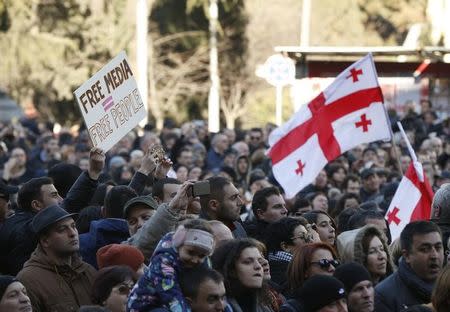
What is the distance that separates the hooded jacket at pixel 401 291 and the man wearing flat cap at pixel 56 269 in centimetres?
174

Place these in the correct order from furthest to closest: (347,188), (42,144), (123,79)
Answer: (42,144), (347,188), (123,79)

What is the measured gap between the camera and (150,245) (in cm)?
927

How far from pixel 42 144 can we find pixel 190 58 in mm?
22691

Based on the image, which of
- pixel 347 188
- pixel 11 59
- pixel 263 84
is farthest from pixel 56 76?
pixel 347 188

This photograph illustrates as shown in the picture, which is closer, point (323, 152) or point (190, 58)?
point (323, 152)

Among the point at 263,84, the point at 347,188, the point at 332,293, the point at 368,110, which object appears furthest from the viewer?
the point at 263,84

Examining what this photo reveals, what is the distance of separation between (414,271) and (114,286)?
80.0 inches

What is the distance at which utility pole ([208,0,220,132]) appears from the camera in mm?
43375

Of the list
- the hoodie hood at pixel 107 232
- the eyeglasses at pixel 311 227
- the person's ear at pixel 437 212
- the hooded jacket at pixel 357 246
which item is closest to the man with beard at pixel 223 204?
the eyeglasses at pixel 311 227

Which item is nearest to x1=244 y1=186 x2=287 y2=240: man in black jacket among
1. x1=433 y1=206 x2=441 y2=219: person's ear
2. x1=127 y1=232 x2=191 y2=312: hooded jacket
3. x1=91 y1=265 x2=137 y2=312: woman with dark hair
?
x1=433 y1=206 x2=441 y2=219: person's ear

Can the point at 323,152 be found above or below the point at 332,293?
below

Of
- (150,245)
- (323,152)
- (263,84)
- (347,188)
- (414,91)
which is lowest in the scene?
(263,84)

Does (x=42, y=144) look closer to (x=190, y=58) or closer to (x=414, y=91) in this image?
(x=414, y=91)

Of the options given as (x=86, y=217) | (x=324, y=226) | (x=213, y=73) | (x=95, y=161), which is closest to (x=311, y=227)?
(x=324, y=226)
